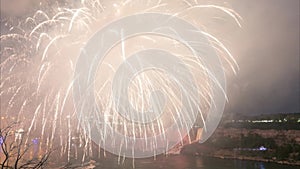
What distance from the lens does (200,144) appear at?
68125 mm

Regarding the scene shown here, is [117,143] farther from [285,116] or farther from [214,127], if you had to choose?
[285,116]

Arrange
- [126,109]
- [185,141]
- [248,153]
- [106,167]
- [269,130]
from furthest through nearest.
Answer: [185,141] < [269,130] < [248,153] < [106,167] < [126,109]

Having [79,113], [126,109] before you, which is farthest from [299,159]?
[79,113]

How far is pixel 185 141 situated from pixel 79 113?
164 feet

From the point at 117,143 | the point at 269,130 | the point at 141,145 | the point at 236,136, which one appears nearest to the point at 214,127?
the point at 236,136

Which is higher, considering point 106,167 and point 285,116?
point 285,116

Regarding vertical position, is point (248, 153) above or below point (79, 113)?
below

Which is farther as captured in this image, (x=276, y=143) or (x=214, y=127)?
(x=214, y=127)

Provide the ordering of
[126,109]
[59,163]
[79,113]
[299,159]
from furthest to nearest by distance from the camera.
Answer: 1. [299,159]
2. [59,163]
3. [126,109]
4. [79,113]

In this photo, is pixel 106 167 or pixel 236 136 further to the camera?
pixel 236 136

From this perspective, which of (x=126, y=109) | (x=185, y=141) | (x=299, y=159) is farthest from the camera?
(x=185, y=141)

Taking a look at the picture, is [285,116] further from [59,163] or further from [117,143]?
[59,163]

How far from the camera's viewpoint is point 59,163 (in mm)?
36562

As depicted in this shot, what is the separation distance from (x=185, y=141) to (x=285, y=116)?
2474 cm
